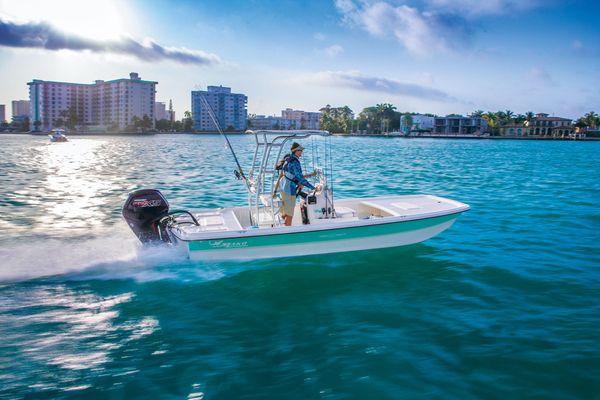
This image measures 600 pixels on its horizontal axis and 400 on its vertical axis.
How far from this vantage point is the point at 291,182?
9305 millimetres

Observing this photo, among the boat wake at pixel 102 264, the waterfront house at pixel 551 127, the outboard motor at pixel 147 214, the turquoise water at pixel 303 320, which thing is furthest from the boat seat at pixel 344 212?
the waterfront house at pixel 551 127

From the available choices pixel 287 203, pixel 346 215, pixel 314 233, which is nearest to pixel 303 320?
pixel 314 233

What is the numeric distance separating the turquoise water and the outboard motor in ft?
1.17

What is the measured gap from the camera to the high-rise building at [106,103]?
182 m

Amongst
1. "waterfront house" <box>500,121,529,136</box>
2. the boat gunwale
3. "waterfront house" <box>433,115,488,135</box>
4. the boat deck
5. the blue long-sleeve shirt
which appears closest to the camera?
the boat gunwale

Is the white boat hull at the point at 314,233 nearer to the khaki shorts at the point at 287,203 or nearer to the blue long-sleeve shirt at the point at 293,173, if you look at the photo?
the khaki shorts at the point at 287,203

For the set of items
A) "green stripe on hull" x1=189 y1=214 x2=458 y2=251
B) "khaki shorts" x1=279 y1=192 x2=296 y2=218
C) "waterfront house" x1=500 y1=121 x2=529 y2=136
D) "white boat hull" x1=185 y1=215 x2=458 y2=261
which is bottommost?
"white boat hull" x1=185 y1=215 x2=458 y2=261

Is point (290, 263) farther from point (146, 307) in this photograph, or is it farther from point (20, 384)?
point (20, 384)

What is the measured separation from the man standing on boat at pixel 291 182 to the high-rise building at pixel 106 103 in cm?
17676

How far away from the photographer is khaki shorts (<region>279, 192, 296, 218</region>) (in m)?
9.42

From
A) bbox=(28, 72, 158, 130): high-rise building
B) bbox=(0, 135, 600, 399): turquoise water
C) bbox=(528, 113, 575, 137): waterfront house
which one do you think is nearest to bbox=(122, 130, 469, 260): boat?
bbox=(0, 135, 600, 399): turquoise water

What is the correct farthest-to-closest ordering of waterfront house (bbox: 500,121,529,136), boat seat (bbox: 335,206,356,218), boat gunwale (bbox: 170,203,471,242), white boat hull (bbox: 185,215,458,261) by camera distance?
waterfront house (bbox: 500,121,529,136) → boat seat (bbox: 335,206,356,218) → white boat hull (bbox: 185,215,458,261) → boat gunwale (bbox: 170,203,471,242)

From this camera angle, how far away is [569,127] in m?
158

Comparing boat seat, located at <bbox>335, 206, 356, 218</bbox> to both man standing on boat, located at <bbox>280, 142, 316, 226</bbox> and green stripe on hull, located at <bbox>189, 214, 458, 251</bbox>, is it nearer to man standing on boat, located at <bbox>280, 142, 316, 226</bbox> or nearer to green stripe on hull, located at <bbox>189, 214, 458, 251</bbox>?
green stripe on hull, located at <bbox>189, 214, 458, 251</bbox>
